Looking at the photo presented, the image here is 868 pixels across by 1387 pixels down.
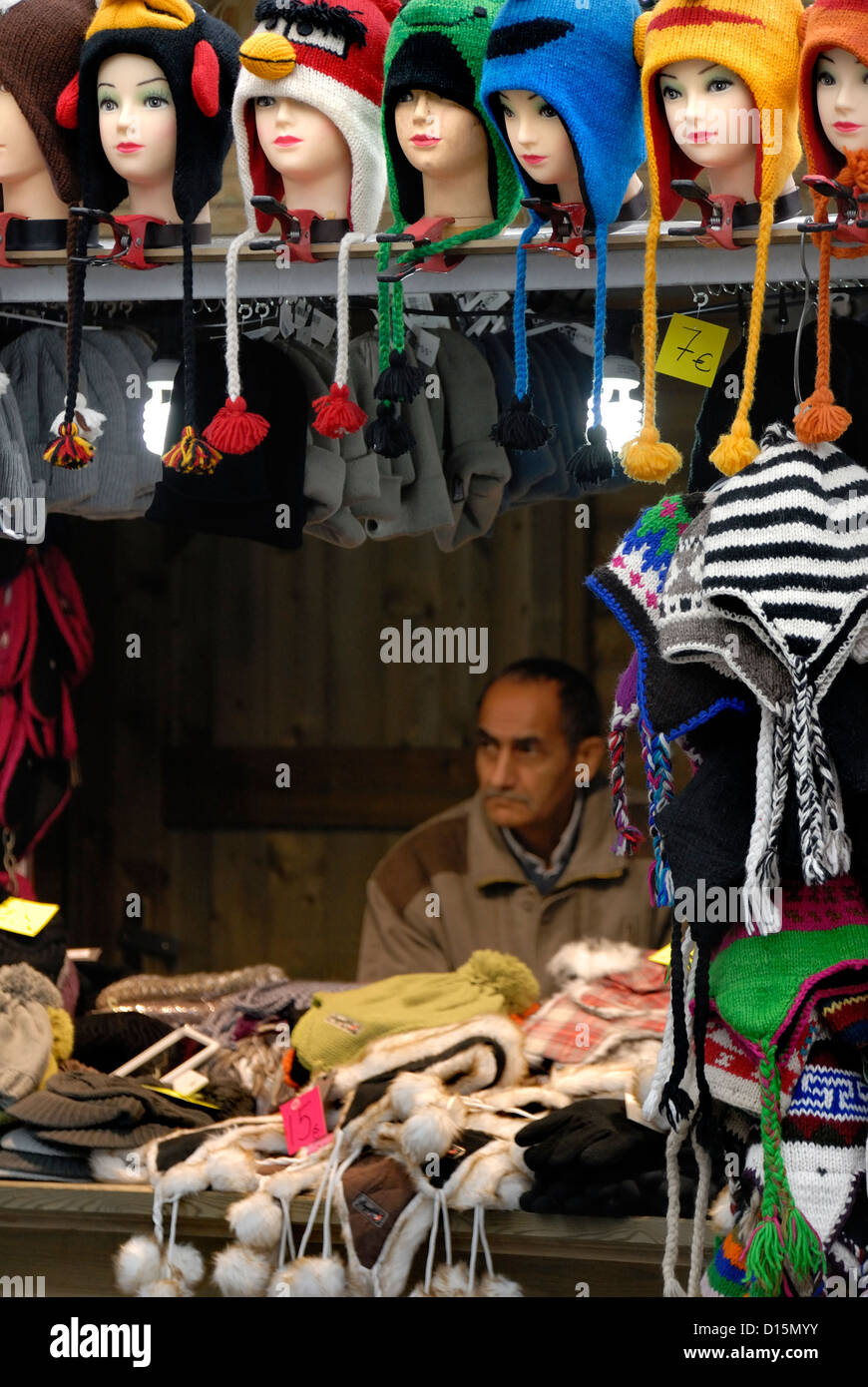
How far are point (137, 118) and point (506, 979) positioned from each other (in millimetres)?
1719

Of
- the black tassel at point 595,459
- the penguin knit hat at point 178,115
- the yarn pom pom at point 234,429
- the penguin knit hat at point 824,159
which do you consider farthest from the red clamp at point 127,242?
the penguin knit hat at point 824,159

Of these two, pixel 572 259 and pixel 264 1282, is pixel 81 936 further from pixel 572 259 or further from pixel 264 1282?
pixel 572 259

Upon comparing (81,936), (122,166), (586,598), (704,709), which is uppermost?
(122,166)

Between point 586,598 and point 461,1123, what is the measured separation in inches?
64.4

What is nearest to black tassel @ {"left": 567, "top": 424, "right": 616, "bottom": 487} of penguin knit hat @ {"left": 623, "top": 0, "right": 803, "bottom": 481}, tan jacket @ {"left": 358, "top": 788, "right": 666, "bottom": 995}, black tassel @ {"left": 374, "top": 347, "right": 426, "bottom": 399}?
penguin knit hat @ {"left": 623, "top": 0, "right": 803, "bottom": 481}

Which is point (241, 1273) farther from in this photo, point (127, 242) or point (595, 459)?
point (127, 242)

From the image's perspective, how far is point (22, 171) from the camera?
2.58 m

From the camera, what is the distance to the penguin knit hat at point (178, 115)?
2.39 m

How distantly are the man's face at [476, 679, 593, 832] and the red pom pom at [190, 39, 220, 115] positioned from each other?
1.78m

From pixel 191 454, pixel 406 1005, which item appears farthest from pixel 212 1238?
pixel 191 454

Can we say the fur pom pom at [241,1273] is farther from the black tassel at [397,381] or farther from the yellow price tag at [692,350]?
the yellow price tag at [692,350]

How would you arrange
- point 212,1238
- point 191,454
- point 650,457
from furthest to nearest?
1. point 212,1238
2. point 191,454
3. point 650,457
